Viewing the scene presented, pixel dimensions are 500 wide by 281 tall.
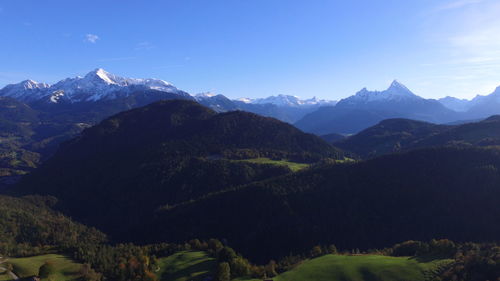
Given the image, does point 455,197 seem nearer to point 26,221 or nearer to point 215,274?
point 215,274

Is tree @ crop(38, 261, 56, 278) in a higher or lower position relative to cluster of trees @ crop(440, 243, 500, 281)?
higher

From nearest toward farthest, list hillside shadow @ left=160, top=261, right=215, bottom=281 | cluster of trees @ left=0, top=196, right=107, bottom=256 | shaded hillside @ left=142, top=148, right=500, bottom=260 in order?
hillside shadow @ left=160, top=261, right=215, bottom=281
cluster of trees @ left=0, top=196, right=107, bottom=256
shaded hillside @ left=142, top=148, right=500, bottom=260

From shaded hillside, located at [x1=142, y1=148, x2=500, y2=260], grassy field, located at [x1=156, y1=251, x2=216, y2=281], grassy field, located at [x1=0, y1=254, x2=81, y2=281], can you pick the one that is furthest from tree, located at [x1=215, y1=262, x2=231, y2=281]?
shaded hillside, located at [x1=142, y1=148, x2=500, y2=260]

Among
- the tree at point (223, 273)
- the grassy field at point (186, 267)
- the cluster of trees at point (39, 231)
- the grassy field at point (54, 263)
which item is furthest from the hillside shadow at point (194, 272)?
the cluster of trees at point (39, 231)

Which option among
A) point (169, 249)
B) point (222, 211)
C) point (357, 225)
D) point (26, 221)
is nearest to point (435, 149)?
point (357, 225)

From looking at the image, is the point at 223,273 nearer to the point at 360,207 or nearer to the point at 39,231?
the point at 360,207

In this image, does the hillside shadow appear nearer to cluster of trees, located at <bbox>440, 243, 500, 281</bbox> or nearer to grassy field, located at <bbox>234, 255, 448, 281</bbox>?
grassy field, located at <bbox>234, 255, 448, 281</bbox>

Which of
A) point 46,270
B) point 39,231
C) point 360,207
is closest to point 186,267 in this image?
point 46,270
